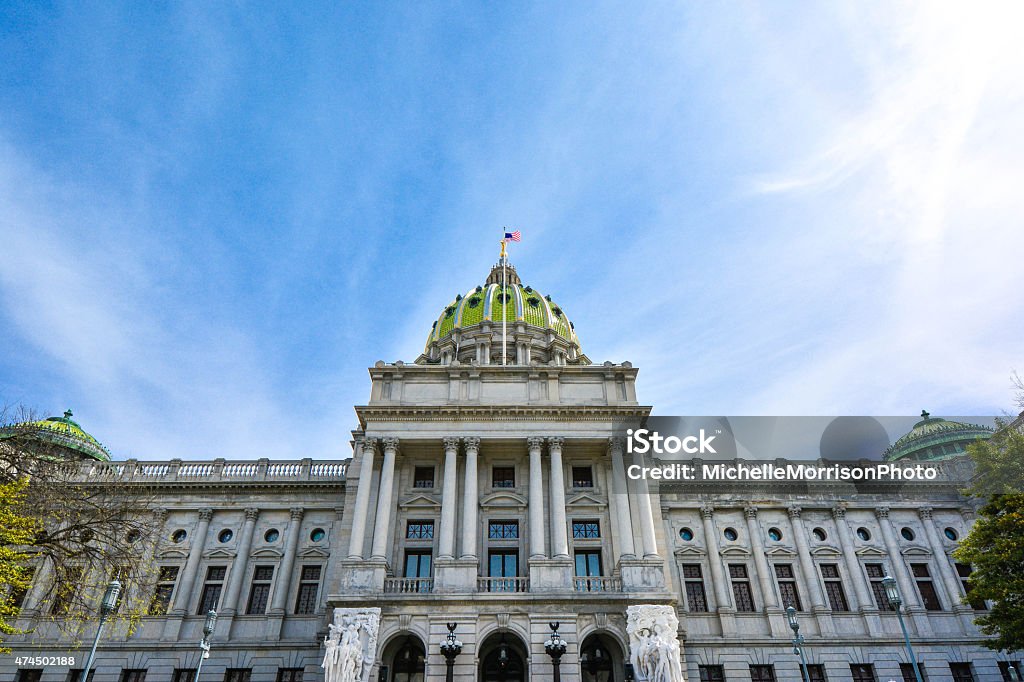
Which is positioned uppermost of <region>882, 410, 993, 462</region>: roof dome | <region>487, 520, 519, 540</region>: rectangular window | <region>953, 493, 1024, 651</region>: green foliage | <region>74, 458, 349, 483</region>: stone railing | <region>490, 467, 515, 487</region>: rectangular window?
<region>882, 410, 993, 462</region>: roof dome

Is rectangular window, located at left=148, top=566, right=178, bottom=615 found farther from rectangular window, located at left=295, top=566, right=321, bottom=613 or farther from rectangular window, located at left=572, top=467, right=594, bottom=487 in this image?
rectangular window, located at left=572, top=467, right=594, bottom=487

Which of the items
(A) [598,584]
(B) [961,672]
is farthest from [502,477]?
(B) [961,672]

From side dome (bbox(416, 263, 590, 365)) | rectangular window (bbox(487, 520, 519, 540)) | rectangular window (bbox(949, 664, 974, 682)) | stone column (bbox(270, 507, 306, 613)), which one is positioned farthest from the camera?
side dome (bbox(416, 263, 590, 365))

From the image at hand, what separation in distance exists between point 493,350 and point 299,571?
3177 centimetres

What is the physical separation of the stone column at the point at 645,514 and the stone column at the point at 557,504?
3890 millimetres

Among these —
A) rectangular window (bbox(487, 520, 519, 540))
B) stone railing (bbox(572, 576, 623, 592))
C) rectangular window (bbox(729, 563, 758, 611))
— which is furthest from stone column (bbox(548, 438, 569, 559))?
rectangular window (bbox(729, 563, 758, 611))

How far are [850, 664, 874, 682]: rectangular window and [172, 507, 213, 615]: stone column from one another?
1500 inches

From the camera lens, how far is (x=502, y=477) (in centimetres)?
3812

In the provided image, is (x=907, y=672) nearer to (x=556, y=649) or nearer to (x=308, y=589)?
(x=556, y=649)

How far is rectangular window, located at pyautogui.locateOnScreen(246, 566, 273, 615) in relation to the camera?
1527 inches

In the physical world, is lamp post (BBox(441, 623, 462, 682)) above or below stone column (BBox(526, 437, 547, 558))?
below

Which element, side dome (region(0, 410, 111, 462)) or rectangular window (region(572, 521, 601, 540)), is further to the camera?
side dome (region(0, 410, 111, 462))

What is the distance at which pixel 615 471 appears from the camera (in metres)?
36.5

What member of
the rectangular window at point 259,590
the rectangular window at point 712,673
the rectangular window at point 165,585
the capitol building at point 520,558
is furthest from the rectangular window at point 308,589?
the rectangular window at point 712,673
